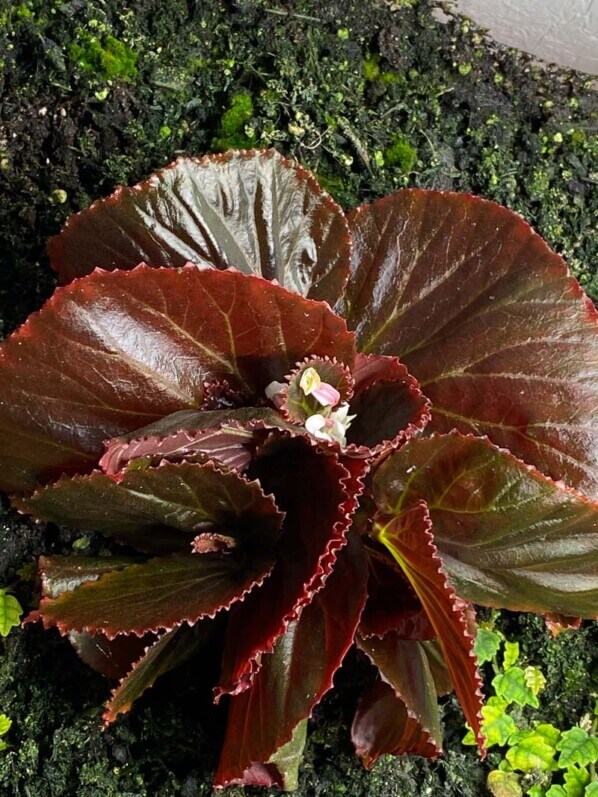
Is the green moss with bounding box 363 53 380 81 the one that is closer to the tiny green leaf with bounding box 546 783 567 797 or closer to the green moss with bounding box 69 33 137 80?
the green moss with bounding box 69 33 137 80

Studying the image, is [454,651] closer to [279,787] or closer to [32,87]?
[279,787]

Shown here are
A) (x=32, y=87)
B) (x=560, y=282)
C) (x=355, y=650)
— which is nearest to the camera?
(x=560, y=282)

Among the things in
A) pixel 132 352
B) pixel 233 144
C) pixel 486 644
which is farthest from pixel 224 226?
pixel 486 644

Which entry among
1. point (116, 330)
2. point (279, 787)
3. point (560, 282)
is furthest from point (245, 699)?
point (560, 282)

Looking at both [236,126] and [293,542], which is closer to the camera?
[293,542]

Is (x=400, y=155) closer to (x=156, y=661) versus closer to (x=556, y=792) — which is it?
(x=156, y=661)

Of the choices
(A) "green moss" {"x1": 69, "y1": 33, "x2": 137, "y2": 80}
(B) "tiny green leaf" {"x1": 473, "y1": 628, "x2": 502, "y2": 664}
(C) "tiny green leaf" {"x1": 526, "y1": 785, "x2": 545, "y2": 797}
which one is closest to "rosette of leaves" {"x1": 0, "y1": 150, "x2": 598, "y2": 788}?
(B) "tiny green leaf" {"x1": 473, "y1": 628, "x2": 502, "y2": 664}

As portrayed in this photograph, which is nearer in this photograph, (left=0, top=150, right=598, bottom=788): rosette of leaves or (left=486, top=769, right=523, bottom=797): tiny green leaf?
(left=0, top=150, right=598, bottom=788): rosette of leaves
